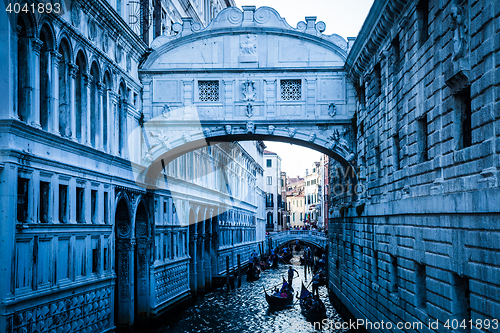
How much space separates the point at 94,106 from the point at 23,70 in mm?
3238

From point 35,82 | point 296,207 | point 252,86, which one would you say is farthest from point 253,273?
point 296,207

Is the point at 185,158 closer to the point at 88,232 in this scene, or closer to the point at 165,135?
the point at 165,135

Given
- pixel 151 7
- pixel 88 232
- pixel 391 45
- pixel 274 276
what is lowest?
pixel 274 276

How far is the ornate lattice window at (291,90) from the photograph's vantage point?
15562 mm

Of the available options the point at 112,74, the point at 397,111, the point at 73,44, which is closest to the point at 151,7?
the point at 112,74

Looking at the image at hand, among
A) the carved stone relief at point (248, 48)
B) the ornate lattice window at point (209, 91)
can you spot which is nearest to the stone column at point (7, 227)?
the ornate lattice window at point (209, 91)

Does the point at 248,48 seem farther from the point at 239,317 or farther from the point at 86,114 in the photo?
the point at 239,317

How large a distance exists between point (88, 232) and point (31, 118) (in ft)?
11.1

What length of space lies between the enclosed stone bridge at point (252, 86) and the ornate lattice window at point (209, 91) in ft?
0.09

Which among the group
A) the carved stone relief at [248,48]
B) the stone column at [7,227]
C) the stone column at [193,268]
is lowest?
the stone column at [193,268]

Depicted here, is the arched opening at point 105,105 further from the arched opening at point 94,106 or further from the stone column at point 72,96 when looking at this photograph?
the stone column at point 72,96

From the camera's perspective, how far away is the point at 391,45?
11.2 metres

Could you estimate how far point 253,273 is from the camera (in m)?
31.2

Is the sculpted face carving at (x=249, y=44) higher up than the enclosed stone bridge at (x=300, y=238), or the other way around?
the sculpted face carving at (x=249, y=44)
